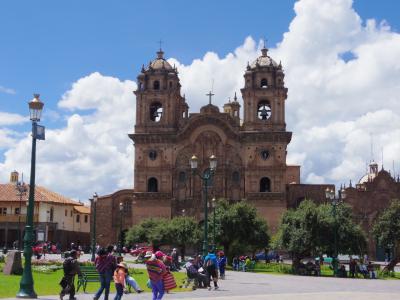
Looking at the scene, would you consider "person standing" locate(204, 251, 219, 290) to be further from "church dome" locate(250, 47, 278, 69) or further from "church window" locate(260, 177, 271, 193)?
"church dome" locate(250, 47, 278, 69)

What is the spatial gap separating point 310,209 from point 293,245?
2824 mm

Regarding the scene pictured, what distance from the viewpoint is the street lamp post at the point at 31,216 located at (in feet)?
63.6

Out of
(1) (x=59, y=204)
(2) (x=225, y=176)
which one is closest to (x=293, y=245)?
(2) (x=225, y=176)

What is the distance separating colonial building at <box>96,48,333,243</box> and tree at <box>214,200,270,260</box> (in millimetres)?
13610

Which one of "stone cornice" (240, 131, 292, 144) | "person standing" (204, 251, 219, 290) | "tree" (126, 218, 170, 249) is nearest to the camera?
"person standing" (204, 251, 219, 290)

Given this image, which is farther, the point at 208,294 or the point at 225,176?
the point at 225,176

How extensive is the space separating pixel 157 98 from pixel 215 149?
8800 mm

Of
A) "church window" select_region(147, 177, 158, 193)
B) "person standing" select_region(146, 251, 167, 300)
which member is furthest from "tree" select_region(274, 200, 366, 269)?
"person standing" select_region(146, 251, 167, 300)

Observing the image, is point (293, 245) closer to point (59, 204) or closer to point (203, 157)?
point (203, 157)

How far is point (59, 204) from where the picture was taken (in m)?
80.2

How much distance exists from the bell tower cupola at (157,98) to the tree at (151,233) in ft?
39.5

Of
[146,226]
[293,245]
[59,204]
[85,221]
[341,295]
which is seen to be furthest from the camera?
[85,221]

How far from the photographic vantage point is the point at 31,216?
20.2 metres

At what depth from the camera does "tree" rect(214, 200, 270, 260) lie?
177 feet
